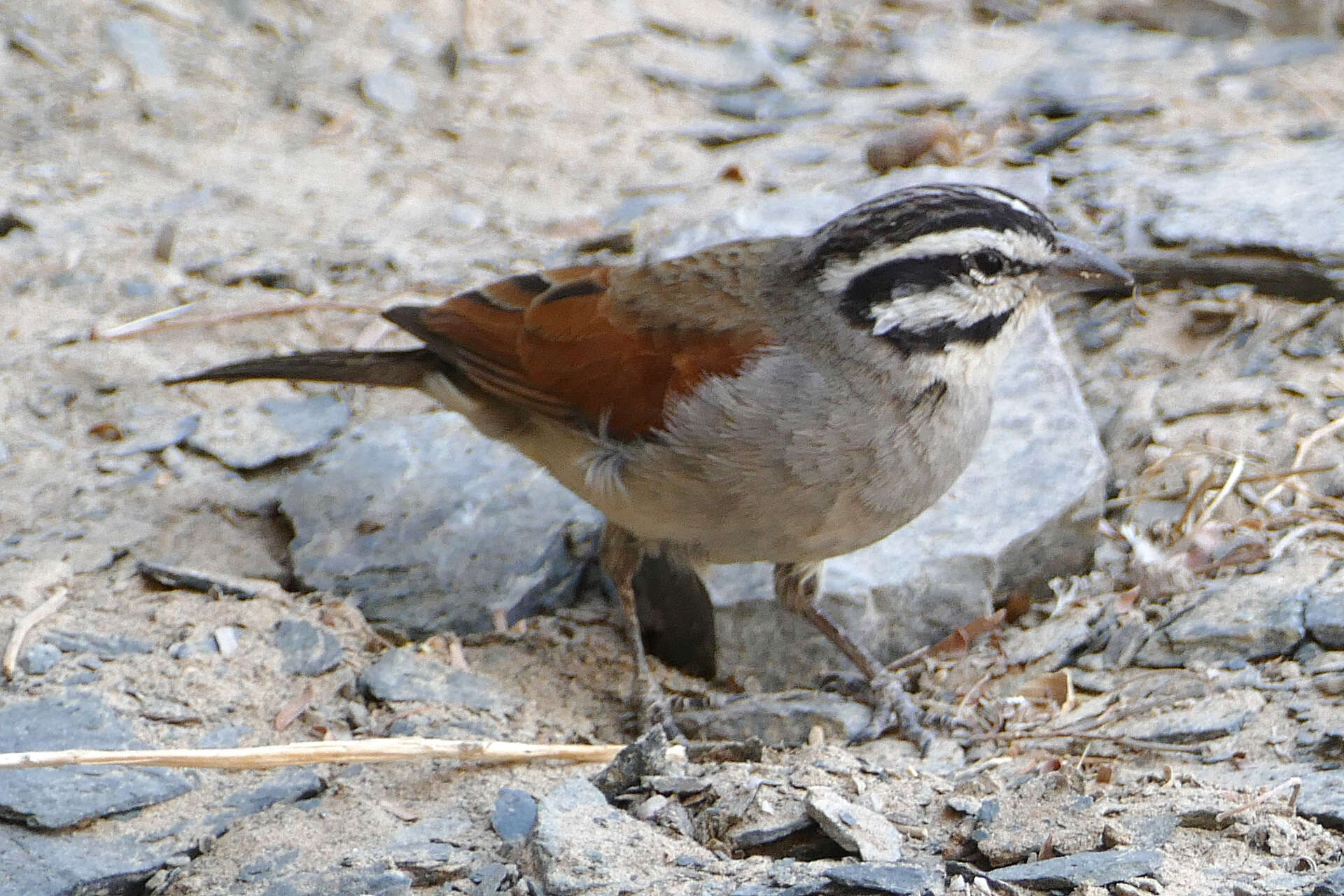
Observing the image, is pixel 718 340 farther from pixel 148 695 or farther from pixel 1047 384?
pixel 148 695

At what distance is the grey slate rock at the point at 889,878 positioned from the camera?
10.7 ft

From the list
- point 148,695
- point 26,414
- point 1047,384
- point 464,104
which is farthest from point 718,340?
point 464,104

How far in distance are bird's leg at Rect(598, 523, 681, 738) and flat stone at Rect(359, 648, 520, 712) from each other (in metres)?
0.47

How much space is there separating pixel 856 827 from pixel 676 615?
76.3 inches

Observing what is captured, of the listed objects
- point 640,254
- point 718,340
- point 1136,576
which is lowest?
point 1136,576

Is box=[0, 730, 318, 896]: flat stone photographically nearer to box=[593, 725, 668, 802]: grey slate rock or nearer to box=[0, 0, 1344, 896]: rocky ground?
box=[0, 0, 1344, 896]: rocky ground

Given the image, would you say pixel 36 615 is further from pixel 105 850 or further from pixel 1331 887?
pixel 1331 887

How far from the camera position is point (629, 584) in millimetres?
5289

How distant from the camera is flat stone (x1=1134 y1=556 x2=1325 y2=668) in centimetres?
455

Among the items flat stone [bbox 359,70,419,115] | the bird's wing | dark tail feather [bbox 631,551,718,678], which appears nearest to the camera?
the bird's wing

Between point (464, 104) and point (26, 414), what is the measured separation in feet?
10.9

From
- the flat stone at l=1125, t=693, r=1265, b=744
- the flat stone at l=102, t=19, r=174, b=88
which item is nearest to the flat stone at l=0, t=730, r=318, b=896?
the flat stone at l=1125, t=693, r=1265, b=744

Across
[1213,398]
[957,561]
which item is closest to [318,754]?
[957,561]

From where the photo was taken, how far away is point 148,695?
4.43 meters
